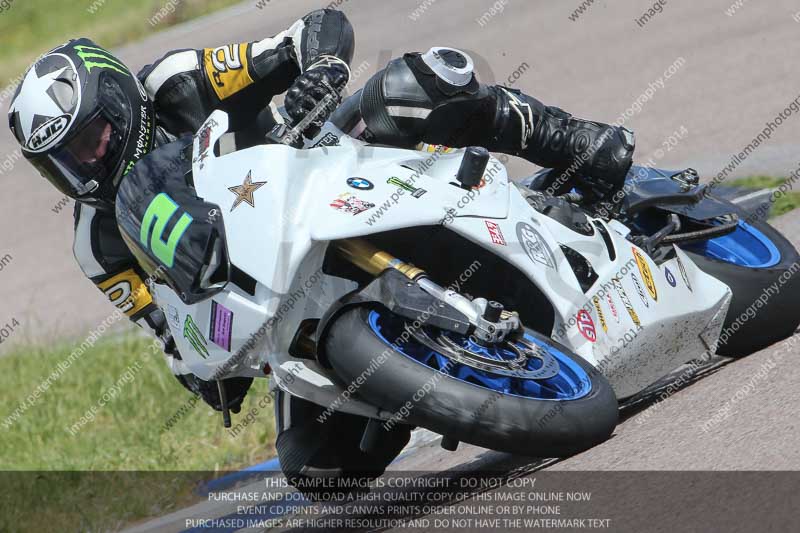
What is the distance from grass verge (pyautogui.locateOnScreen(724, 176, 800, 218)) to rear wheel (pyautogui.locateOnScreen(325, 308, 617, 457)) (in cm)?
392

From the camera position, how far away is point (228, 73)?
4957 mm

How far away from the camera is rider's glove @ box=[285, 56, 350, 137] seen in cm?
400

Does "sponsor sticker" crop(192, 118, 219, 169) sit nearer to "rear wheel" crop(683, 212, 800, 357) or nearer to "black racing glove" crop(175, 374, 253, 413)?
"black racing glove" crop(175, 374, 253, 413)

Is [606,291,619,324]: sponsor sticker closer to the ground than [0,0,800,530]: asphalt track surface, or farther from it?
farther from it

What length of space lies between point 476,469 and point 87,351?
4.20m

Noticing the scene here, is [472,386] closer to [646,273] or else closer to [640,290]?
[640,290]

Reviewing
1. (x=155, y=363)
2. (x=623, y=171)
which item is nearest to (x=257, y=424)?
(x=155, y=363)

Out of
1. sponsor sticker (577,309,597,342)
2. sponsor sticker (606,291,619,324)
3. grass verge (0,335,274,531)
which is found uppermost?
sponsor sticker (577,309,597,342)

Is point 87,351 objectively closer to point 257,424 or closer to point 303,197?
point 257,424

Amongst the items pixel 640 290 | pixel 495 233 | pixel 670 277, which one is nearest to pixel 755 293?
pixel 670 277

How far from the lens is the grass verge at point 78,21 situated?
659 inches

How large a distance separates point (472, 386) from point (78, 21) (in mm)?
17204

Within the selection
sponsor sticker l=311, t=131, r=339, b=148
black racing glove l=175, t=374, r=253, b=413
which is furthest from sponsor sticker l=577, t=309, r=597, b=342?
black racing glove l=175, t=374, r=253, b=413

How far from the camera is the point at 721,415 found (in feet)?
14.0
